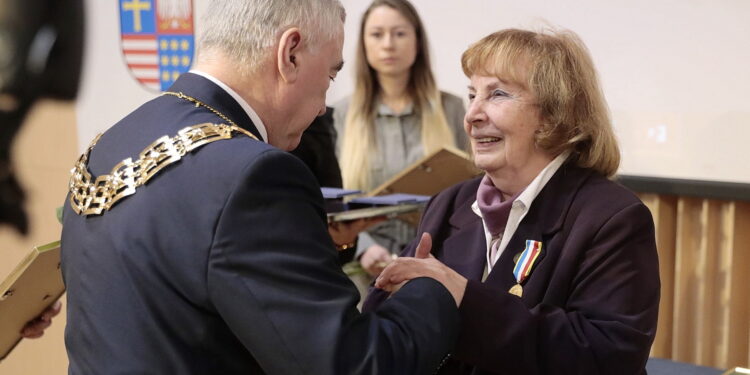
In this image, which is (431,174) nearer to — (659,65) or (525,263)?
(659,65)

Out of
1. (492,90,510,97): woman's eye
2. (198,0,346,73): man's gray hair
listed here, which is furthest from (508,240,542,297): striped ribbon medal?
(198,0,346,73): man's gray hair

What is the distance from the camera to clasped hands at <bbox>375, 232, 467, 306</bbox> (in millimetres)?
1990

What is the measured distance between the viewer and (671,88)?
416cm

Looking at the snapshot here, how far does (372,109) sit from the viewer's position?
4.50 meters

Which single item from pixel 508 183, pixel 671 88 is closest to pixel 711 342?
pixel 671 88

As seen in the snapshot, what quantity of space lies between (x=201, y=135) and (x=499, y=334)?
838 mm

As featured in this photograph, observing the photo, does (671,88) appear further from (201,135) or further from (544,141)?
(201,135)

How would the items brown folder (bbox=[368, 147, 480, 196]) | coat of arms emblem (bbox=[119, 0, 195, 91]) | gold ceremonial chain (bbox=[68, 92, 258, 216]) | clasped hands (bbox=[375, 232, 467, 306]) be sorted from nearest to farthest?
1. gold ceremonial chain (bbox=[68, 92, 258, 216])
2. clasped hands (bbox=[375, 232, 467, 306])
3. brown folder (bbox=[368, 147, 480, 196])
4. coat of arms emblem (bbox=[119, 0, 195, 91])

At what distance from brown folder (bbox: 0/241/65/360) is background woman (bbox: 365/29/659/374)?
0.89 metres

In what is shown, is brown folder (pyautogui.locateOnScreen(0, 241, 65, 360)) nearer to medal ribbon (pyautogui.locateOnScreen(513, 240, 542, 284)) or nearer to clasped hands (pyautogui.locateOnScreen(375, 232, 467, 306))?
clasped hands (pyautogui.locateOnScreen(375, 232, 467, 306))

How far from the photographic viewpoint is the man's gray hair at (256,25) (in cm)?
172

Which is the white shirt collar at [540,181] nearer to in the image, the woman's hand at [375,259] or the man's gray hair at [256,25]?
the man's gray hair at [256,25]

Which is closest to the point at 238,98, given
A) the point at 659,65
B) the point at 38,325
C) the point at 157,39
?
the point at 38,325

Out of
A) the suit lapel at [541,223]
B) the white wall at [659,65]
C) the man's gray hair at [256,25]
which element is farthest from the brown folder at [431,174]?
the man's gray hair at [256,25]
